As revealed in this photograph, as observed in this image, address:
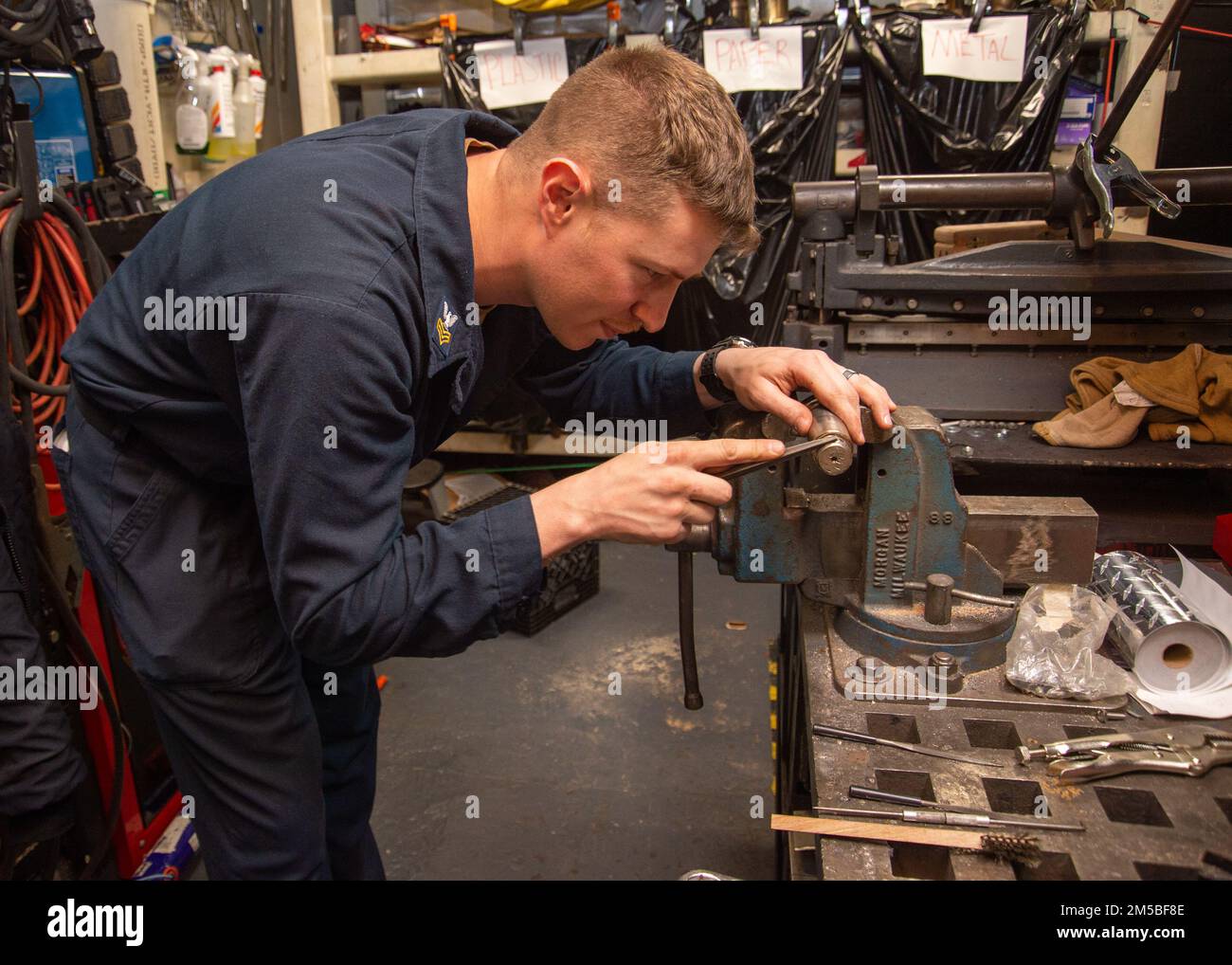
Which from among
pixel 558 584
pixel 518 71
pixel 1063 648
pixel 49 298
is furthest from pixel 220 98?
pixel 1063 648

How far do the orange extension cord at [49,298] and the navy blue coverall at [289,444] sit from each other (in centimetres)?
70

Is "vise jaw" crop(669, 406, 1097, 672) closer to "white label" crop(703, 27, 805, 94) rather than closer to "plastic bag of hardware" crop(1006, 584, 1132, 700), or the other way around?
"plastic bag of hardware" crop(1006, 584, 1132, 700)

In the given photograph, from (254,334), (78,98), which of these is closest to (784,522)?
(254,334)

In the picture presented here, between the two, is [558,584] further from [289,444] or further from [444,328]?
[289,444]

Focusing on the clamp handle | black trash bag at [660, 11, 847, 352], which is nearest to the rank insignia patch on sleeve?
the clamp handle

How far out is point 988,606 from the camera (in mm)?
1280

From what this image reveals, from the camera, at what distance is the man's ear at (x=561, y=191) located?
1.07m

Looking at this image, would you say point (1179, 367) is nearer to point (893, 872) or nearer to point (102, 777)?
point (893, 872)

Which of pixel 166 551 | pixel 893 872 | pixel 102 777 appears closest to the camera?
pixel 893 872

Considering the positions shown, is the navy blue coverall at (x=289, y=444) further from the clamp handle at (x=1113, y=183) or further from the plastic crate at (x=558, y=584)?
the plastic crate at (x=558, y=584)

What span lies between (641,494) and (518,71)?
2944 mm

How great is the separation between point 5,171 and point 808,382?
5.83 feet

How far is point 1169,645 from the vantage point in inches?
46.8

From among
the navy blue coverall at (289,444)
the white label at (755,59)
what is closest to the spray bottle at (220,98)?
the white label at (755,59)
